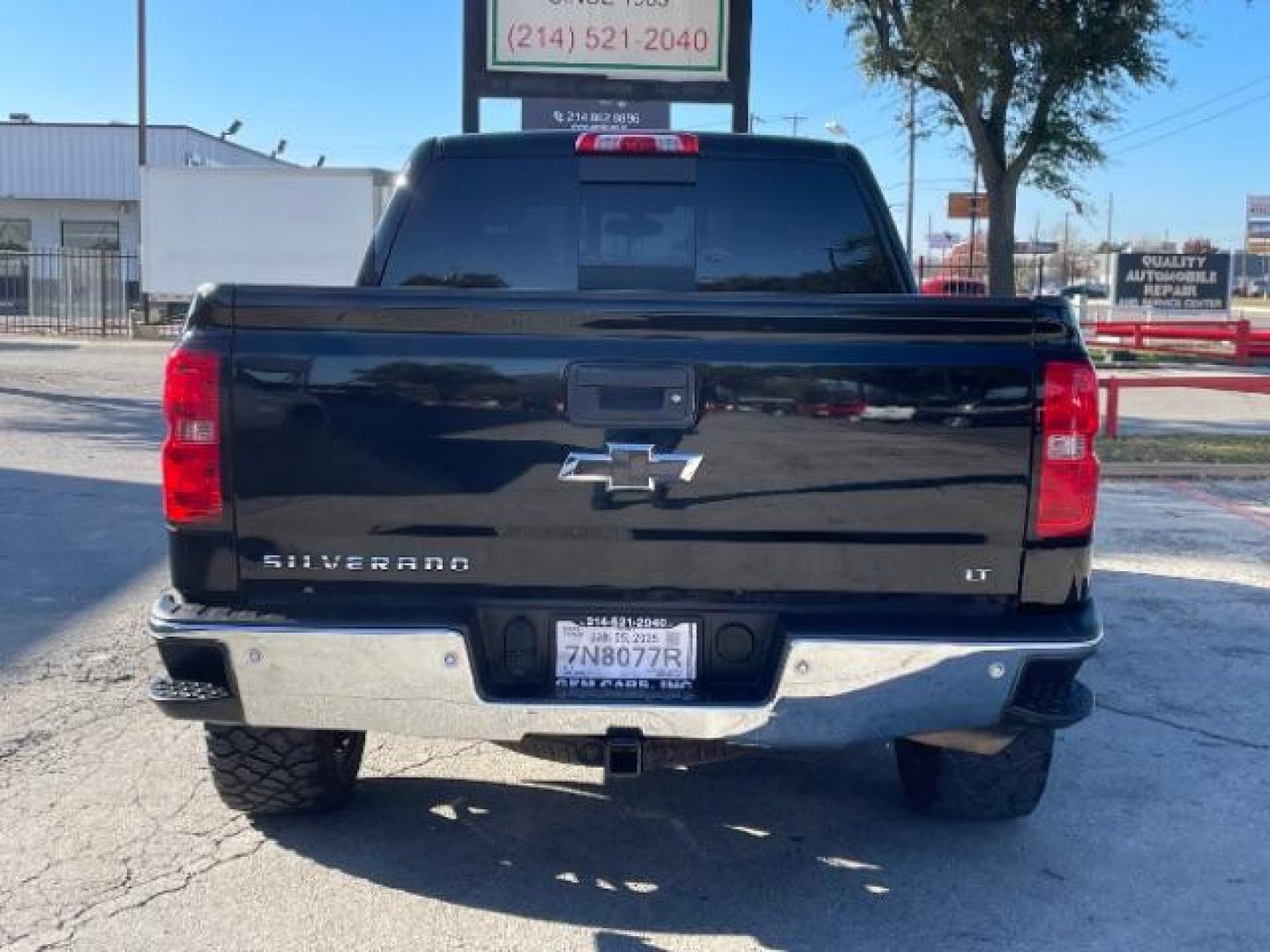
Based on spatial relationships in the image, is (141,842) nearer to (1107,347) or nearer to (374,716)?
(374,716)

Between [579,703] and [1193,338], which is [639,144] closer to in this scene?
[579,703]

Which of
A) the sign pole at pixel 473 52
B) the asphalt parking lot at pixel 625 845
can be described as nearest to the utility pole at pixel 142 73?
the sign pole at pixel 473 52

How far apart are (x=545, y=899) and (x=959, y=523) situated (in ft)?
5.20

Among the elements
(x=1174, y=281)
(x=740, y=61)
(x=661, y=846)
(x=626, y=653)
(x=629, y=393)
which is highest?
(x=740, y=61)

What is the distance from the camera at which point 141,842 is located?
4.38 m

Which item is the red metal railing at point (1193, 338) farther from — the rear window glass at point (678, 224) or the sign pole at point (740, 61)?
the rear window glass at point (678, 224)

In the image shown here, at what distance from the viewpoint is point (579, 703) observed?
362 cm

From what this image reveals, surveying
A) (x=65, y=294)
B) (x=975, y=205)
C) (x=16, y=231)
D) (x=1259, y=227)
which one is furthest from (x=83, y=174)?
(x=1259, y=227)

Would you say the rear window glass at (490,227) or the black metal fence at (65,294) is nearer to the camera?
the rear window glass at (490,227)

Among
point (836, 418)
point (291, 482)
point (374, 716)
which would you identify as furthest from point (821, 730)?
point (291, 482)

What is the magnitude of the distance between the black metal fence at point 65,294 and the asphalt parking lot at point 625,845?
3146 centimetres

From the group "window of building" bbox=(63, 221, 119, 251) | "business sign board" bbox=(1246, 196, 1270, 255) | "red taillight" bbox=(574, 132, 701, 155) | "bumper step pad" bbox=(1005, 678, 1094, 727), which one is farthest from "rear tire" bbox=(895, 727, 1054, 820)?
"business sign board" bbox=(1246, 196, 1270, 255)

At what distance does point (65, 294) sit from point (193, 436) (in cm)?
3596

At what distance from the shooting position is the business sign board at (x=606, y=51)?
570 inches
